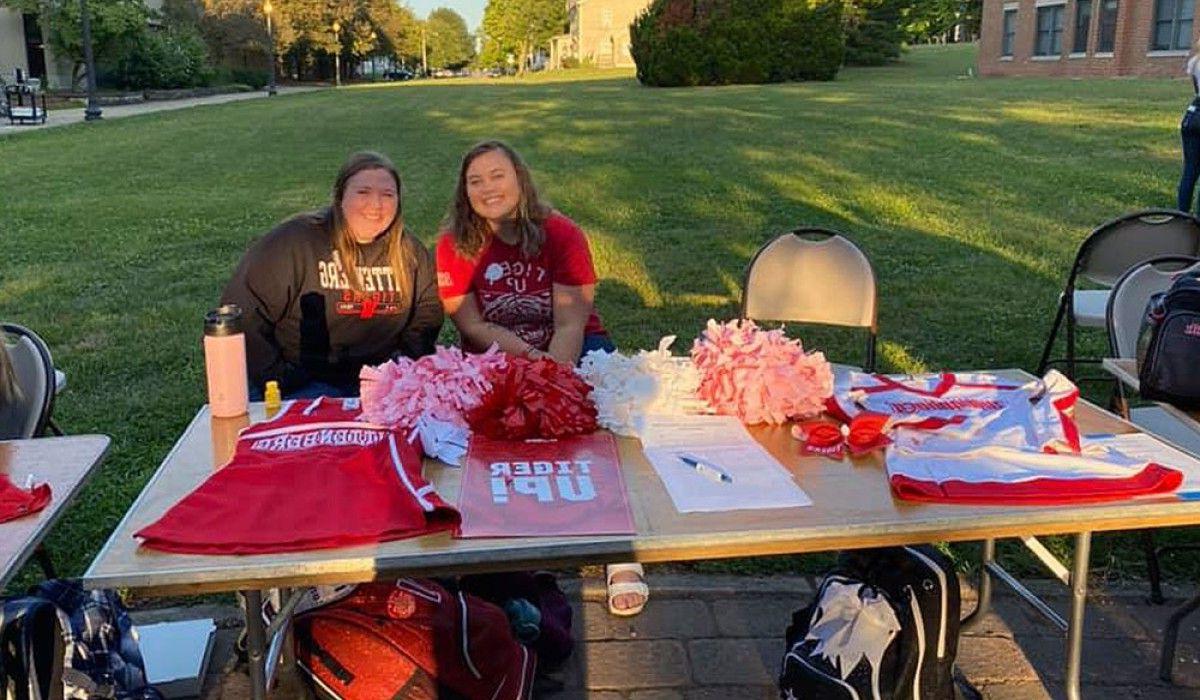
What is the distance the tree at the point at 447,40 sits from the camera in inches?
4525

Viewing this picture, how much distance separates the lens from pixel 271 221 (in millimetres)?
10188

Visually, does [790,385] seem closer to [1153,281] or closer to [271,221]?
[1153,281]

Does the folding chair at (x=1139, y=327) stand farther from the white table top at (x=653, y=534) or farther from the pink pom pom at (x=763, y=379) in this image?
the white table top at (x=653, y=534)

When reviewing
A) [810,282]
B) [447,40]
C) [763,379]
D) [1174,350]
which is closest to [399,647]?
[763,379]

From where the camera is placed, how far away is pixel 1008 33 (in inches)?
1585

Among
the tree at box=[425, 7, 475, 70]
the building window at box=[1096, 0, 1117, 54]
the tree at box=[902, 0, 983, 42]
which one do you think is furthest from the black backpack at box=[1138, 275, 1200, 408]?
the tree at box=[425, 7, 475, 70]

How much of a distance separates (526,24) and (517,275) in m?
89.7

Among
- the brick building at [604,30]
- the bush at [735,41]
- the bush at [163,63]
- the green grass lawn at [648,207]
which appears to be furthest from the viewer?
the brick building at [604,30]

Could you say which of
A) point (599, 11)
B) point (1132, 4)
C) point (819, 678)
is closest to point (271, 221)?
point (819, 678)

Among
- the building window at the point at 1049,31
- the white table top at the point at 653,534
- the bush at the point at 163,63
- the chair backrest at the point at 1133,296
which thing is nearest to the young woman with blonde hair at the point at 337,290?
the white table top at the point at 653,534

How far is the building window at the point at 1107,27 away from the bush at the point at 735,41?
906 centimetres

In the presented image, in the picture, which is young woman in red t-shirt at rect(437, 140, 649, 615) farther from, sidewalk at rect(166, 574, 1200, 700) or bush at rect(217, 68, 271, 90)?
bush at rect(217, 68, 271, 90)

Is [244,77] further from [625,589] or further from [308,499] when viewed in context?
[308,499]

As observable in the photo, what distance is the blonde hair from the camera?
2748 mm
